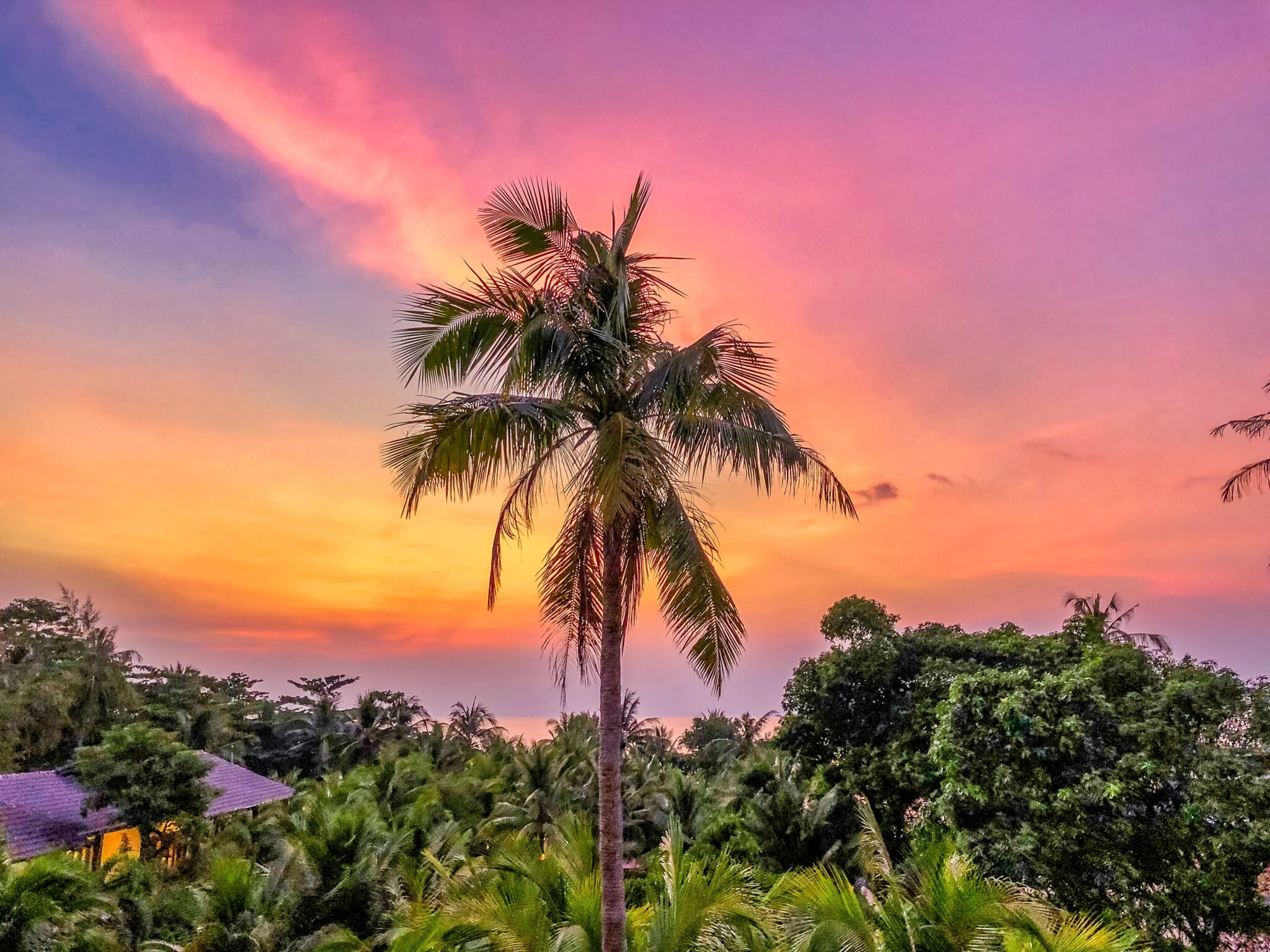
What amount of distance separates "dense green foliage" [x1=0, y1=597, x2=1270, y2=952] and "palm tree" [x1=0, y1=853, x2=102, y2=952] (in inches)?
1.3

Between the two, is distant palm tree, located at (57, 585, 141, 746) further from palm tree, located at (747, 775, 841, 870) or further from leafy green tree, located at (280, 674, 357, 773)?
palm tree, located at (747, 775, 841, 870)

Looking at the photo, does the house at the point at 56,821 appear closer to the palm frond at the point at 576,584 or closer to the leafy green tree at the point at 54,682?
the leafy green tree at the point at 54,682

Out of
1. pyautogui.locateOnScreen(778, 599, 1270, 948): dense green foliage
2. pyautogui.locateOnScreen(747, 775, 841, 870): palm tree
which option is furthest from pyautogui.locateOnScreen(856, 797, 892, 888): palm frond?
pyautogui.locateOnScreen(747, 775, 841, 870): palm tree

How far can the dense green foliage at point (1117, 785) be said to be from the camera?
12078mm

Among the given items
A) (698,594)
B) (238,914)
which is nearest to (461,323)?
(698,594)

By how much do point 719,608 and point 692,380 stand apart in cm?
228

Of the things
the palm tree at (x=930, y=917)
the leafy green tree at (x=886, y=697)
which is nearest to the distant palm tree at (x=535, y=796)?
the leafy green tree at (x=886, y=697)

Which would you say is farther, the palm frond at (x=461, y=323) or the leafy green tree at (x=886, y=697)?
the leafy green tree at (x=886, y=697)

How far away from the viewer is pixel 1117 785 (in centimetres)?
1274

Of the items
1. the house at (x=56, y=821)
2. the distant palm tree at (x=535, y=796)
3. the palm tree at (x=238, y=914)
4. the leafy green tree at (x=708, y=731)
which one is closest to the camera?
the palm tree at (x=238, y=914)

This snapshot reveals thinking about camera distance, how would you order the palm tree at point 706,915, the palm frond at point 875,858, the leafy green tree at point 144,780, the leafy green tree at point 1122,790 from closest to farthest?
1. the palm tree at point 706,915
2. the palm frond at point 875,858
3. the leafy green tree at point 1122,790
4. the leafy green tree at point 144,780

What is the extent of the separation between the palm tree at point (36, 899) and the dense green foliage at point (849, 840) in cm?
3

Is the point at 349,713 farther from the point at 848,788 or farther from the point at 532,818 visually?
the point at 848,788

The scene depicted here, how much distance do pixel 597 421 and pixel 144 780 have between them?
21.0 meters
